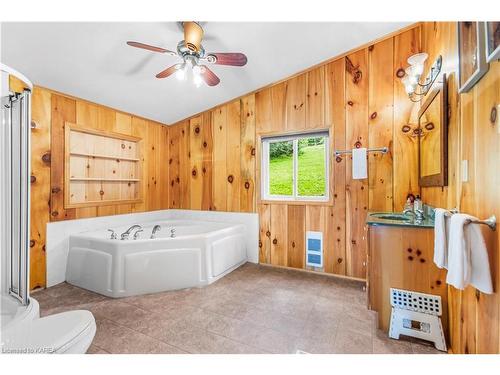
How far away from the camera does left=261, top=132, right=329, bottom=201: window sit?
297 cm

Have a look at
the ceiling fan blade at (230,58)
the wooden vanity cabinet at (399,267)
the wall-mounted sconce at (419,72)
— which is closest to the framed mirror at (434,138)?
the wall-mounted sconce at (419,72)

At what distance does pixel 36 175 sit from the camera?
238 centimetres

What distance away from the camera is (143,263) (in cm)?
229

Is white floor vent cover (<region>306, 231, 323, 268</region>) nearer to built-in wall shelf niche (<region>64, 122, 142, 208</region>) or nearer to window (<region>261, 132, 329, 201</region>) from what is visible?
window (<region>261, 132, 329, 201</region>)

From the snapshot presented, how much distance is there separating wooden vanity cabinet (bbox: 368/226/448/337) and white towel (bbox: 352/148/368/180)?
0.95m

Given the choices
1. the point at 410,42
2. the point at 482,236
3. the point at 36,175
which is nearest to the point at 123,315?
the point at 36,175

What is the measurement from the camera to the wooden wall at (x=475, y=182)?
0.95 metres

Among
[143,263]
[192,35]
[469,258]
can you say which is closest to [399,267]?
[469,258]

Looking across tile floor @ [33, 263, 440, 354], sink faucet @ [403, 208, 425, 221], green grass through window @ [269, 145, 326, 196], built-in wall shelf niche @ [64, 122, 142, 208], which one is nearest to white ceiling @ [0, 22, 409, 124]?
built-in wall shelf niche @ [64, 122, 142, 208]

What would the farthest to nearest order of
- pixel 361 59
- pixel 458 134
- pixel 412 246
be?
1. pixel 361 59
2. pixel 412 246
3. pixel 458 134

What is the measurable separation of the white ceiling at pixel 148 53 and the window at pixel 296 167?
0.88 m
